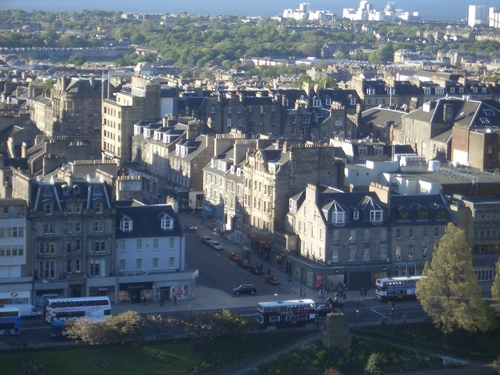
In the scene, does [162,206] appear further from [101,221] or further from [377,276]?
[377,276]

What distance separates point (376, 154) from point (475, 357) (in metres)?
22.4

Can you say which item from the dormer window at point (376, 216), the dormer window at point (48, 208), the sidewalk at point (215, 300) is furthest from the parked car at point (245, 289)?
the dormer window at point (48, 208)

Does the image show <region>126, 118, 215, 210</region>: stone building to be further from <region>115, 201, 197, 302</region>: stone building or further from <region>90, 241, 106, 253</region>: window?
<region>90, 241, 106, 253</region>: window

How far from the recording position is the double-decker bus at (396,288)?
5278cm

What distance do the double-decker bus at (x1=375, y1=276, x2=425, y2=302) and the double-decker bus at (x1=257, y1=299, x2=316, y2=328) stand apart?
4.21 meters

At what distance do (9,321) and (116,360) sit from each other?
4.18m

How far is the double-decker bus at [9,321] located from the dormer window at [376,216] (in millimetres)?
16250

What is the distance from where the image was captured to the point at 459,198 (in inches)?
2280

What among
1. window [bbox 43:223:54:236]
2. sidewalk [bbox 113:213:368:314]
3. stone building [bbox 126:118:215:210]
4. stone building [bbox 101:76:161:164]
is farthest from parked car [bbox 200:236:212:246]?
stone building [bbox 101:76:161:164]

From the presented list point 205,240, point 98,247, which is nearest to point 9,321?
point 98,247

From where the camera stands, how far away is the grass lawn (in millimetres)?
44344

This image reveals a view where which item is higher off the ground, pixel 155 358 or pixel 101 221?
pixel 101 221

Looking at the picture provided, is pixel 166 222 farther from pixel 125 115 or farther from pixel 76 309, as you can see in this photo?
pixel 125 115

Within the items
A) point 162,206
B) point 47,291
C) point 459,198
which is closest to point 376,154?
point 459,198
